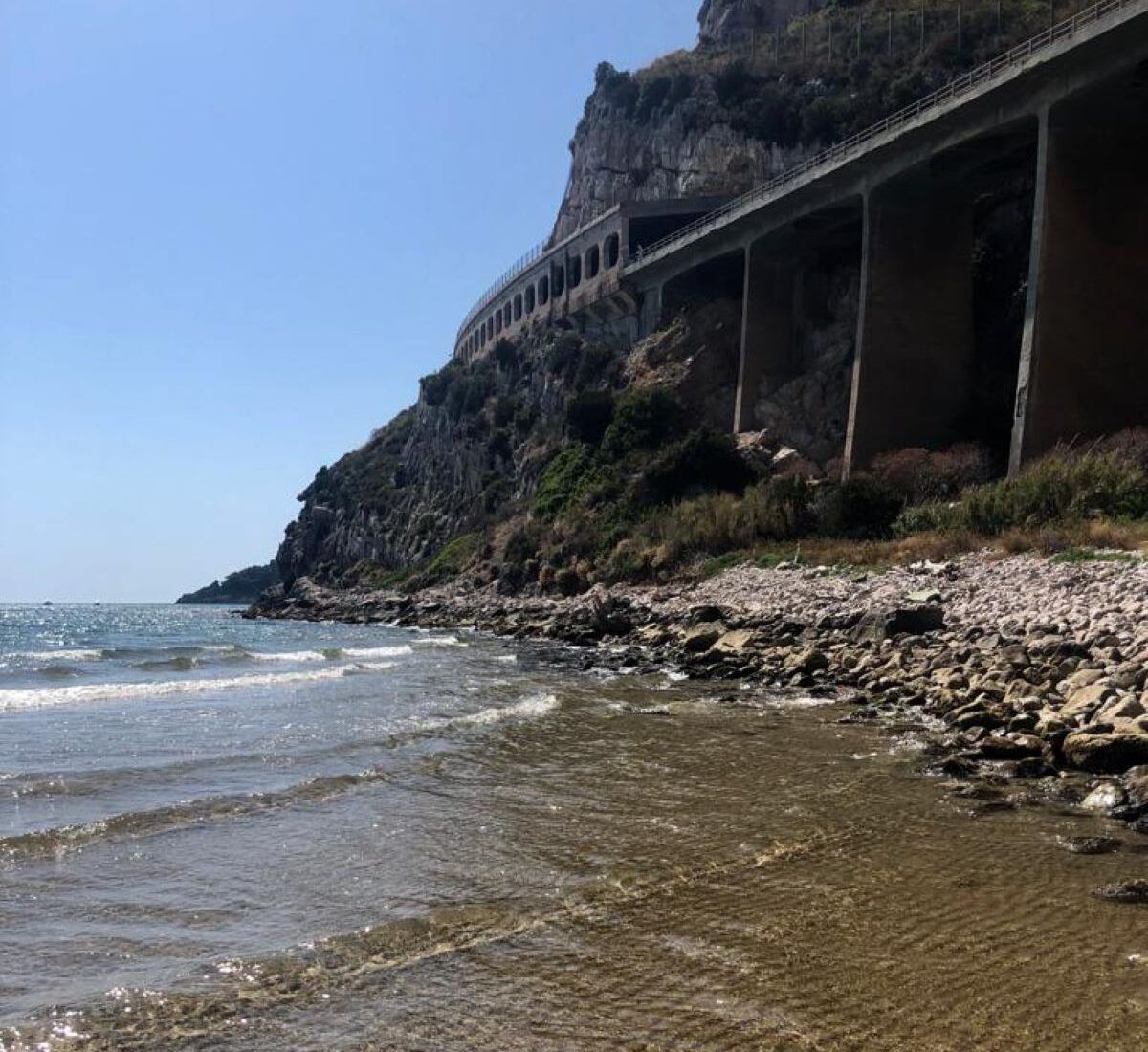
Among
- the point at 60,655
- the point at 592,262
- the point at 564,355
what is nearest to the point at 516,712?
the point at 60,655

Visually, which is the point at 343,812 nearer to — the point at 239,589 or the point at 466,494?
the point at 466,494

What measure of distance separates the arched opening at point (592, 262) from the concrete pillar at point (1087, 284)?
38.8 meters

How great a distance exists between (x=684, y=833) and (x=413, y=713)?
9.17 m

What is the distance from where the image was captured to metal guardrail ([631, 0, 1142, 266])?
95.1ft

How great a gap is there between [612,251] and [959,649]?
51711 millimetres

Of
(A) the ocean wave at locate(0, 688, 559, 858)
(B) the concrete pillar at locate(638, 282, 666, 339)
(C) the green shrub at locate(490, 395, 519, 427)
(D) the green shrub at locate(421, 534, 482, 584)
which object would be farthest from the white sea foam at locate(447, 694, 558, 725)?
(C) the green shrub at locate(490, 395, 519, 427)

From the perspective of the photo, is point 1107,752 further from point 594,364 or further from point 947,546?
point 594,364

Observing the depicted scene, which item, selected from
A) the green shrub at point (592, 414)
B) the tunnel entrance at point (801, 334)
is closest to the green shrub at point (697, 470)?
the tunnel entrance at point (801, 334)

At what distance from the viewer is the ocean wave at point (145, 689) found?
65.6ft

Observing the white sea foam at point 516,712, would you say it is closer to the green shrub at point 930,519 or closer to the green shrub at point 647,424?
the green shrub at point 930,519

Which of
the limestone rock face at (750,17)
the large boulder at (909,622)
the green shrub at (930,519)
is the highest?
the limestone rock face at (750,17)

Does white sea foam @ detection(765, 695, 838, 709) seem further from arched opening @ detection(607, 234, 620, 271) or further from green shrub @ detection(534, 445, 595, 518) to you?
arched opening @ detection(607, 234, 620, 271)

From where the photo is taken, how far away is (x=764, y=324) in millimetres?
48250

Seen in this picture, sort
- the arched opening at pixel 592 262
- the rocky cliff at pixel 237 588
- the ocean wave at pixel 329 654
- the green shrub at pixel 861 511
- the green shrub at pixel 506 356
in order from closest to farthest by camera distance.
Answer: the ocean wave at pixel 329 654 → the green shrub at pixel 861 511 → the arched opening at pixel 592 262 → the green shrub at pixel 506 356 → the rocky cliff at pixel 237 588
